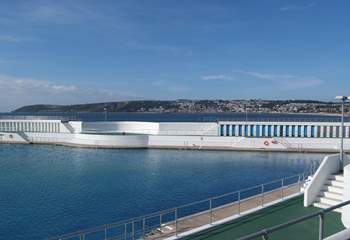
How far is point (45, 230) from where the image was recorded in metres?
16.5

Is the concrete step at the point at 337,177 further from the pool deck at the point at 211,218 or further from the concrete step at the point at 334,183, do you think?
the pool deck at the point at 211,218

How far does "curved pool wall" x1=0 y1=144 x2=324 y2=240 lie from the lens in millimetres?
18625

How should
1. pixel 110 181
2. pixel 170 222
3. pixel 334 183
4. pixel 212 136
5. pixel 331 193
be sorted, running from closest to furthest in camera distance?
pixel 170 222 → pixel 331 193 → pixel 334 183 → pixel 110 181 → pixel 212 136

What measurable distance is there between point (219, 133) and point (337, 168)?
42.9 metres

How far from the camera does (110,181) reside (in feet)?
93.9

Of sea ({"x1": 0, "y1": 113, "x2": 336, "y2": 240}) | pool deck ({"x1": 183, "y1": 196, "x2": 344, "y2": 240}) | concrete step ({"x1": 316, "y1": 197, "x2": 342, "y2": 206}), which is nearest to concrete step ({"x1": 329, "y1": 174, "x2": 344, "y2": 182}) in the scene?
concrete step ({"x1": 316, "y1": 197, "x2": 342, "y2": 206})

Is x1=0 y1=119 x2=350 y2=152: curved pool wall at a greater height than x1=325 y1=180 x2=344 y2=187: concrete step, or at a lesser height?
lesser

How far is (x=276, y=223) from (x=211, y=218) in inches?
79.4

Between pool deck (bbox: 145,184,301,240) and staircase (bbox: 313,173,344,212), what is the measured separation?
5.04 ft

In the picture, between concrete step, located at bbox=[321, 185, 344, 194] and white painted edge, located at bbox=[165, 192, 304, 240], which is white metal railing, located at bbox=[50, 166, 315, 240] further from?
concrete step, located at bbox=[321, 185, 344, 194]

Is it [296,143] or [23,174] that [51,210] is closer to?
[23,174]

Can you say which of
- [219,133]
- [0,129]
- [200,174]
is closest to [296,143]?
[219,133]

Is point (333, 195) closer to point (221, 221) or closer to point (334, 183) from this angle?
A: point (334, 183)

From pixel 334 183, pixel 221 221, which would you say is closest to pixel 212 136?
pixel 334 183
